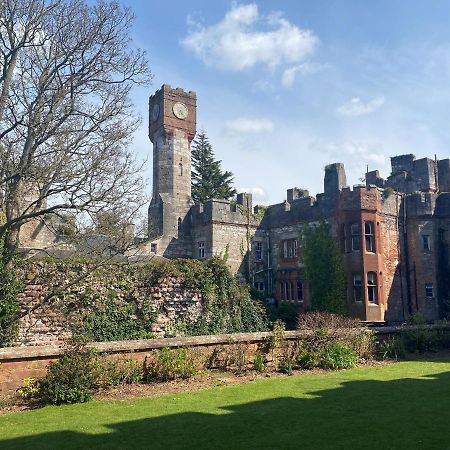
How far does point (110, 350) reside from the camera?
1215 cm

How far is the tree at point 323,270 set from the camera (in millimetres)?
27344

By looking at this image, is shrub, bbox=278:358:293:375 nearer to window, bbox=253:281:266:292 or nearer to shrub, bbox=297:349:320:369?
shrub, bbox=297:349:320:369

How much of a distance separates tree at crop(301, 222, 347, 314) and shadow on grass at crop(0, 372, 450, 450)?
1687cm

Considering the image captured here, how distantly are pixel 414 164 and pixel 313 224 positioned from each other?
345 inches

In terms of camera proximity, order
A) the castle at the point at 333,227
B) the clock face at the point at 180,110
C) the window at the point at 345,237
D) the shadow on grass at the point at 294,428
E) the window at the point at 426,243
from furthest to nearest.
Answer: the clock face at the point at 180,110 < the window at the point at 426,243 < the window at the point at 345,237 < the castle at the point at 333,227 < the shadow on grass at the point at 294,428

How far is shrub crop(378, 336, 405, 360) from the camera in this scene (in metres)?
16.9

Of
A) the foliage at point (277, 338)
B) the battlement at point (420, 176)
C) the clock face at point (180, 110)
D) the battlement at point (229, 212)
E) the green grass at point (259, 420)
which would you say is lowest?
the green grass at point (259, 420)

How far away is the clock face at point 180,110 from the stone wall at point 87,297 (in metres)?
18.7

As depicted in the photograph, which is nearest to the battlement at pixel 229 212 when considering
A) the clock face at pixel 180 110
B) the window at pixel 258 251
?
the window at pixel 258 251

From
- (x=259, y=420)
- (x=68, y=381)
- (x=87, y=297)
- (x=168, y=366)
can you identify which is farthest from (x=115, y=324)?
(x=259, y=420)

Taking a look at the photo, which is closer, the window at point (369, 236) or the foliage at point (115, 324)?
the foliage at point (115, 324)

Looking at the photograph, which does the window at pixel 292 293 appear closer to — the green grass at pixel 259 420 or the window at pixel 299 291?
the window at pixel 299 291

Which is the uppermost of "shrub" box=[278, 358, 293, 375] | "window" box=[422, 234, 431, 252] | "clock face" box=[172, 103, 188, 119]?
"clock face" box=[172, 103, 188, 119]

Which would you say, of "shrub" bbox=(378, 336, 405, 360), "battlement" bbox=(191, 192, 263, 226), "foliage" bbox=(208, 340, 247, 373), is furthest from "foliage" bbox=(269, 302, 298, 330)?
"foliage" bbox=(208, 340, 247, 373)
